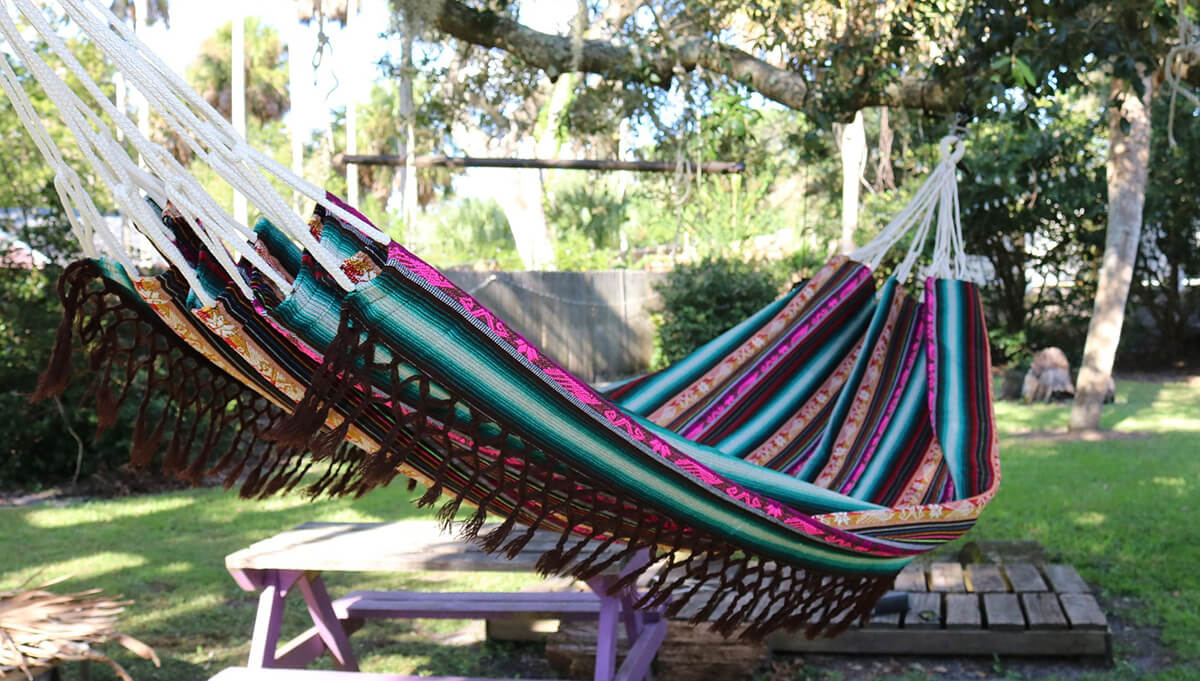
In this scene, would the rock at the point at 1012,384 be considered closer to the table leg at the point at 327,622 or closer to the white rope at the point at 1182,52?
the white rope at the point at 1182,52

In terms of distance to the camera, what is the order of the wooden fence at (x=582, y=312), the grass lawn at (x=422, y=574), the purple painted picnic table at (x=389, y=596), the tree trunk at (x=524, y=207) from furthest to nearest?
the tree trunk at (x=524, y=207)
the wooden fence at (x=582, y=312)
the grass lawn at (x=422, y=574)
the purple painted picnic table at (x=389, y=596)

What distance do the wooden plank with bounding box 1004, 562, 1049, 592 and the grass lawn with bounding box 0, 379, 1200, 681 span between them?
A: 9.5 inches

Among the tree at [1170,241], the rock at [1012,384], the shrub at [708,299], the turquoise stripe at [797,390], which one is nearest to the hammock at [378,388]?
the turquoise stripe at [797,390]

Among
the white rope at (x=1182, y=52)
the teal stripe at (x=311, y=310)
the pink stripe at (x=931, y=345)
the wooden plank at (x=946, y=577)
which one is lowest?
the wooden plank at (x=946, y=577)

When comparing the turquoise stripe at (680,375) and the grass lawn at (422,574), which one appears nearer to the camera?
the turquoise stripe at (680,375)

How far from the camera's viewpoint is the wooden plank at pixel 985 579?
2.92 meters

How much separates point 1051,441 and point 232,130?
599cm

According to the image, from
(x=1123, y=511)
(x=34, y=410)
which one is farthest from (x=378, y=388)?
(x=34, y=410)

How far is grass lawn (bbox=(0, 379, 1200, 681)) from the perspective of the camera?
2.83 m

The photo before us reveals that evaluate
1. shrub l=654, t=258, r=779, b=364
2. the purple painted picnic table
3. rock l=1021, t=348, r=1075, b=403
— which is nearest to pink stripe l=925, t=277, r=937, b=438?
the purple painted picnic table

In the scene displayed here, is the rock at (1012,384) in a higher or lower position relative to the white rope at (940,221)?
lower

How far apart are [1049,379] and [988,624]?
6.43 metres

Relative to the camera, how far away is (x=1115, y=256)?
21.0 feet

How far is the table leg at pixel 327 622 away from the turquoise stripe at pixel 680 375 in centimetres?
83
